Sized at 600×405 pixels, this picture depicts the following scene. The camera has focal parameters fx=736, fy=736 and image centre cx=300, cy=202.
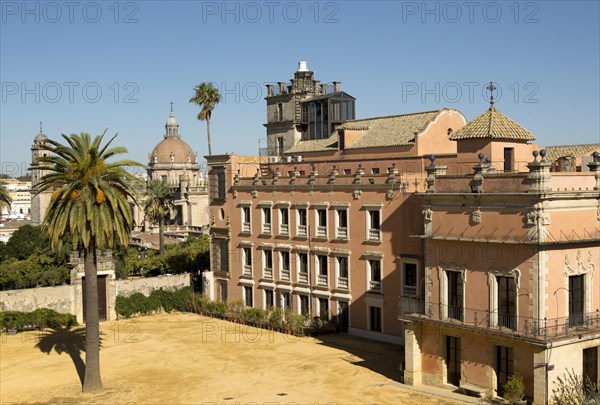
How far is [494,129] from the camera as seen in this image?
41281 millimetres

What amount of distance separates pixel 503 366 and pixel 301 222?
21719 mm

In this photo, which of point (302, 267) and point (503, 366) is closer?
point (503, 366)

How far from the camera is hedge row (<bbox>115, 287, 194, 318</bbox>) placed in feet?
190

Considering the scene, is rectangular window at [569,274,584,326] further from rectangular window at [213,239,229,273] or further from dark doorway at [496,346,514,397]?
rectangular window at [213,239,229,273]

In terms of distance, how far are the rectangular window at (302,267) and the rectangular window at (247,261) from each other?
584 cm

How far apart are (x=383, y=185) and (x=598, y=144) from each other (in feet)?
44.5

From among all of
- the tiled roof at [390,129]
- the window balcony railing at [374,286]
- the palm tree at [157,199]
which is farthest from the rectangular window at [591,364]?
the palm tree at [157,199]

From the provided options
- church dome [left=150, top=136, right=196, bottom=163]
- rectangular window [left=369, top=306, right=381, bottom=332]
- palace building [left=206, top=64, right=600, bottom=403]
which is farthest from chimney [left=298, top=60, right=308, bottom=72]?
church dome [left=150, top=136, right=196, bottom=163]

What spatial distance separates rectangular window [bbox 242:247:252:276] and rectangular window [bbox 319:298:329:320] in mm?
8040

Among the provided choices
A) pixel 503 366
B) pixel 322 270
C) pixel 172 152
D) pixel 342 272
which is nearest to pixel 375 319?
pixel 342 272

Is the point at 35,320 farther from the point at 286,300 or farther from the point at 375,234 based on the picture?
the point at 375,234

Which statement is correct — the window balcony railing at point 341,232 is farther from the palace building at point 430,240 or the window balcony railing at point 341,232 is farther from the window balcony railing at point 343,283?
the window balcony railing at point 343,283

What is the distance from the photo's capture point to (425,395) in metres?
34.2

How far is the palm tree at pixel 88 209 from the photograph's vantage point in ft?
122
